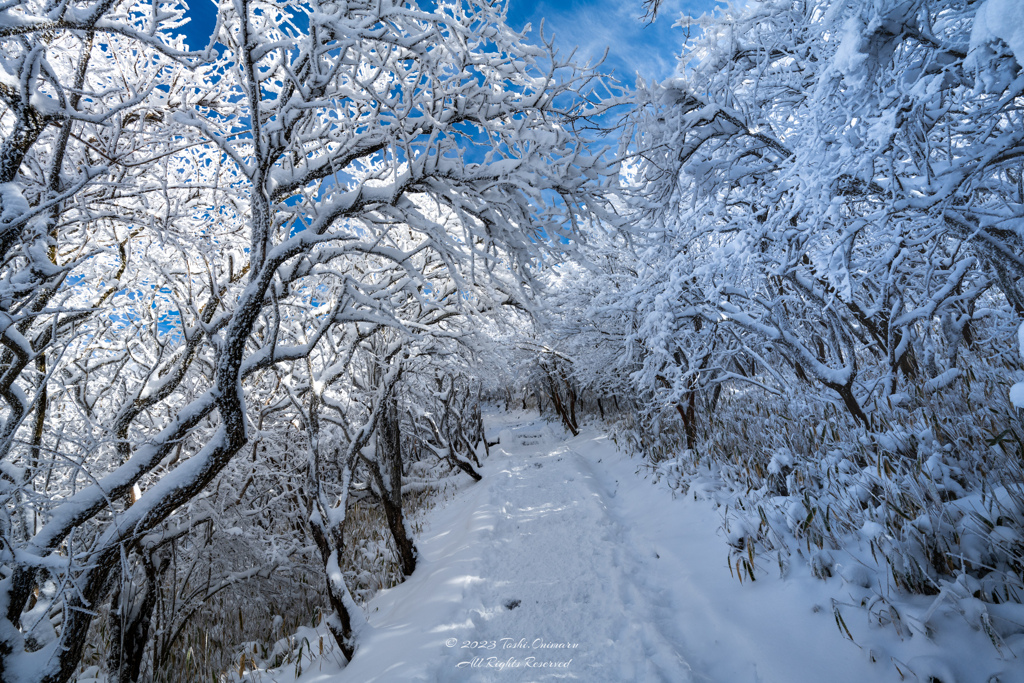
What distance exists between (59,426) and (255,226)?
4.90 meters

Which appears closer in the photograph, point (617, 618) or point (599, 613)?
point (617, 618)

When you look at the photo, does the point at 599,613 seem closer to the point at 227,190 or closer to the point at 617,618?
the point at 617,618

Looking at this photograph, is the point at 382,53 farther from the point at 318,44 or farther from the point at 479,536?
the point at 479,536

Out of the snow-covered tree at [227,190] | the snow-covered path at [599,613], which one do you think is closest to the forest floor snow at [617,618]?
the snow-covered path at [599,613]

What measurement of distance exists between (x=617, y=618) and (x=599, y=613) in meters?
0.22

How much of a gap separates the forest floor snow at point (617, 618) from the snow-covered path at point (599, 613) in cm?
1

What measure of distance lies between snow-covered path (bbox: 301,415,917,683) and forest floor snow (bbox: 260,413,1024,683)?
1 cm

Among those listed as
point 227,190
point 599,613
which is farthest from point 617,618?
point 227,190

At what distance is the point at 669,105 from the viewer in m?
4.07

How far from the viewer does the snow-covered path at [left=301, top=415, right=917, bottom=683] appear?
2738 mm

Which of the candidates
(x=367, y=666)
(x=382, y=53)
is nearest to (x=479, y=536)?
(x=367, y=666)

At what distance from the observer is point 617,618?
12.0 ft

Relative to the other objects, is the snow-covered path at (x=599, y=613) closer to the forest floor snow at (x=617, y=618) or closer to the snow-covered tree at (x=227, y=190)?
the forest floor snow at (x=617, y=618)

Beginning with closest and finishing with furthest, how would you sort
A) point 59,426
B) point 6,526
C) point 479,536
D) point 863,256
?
point 6,526 < point 863,256 < point 59,426 < point 479,536
